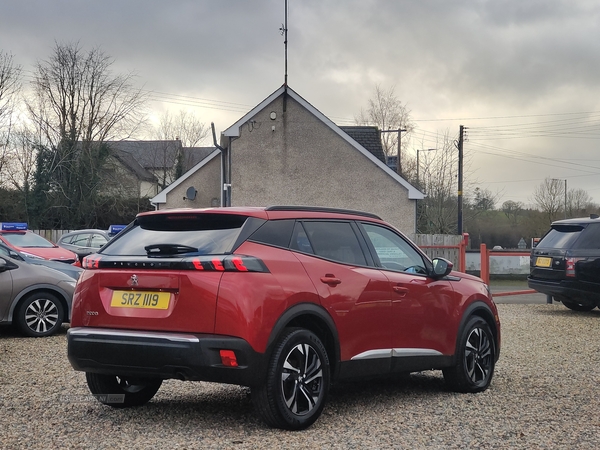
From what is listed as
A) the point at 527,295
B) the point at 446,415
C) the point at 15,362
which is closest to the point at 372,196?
the point at 527,295

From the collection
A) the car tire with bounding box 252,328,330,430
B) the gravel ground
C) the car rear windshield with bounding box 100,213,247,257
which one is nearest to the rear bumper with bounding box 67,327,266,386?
the car tire with bounding box 252,328,330,430

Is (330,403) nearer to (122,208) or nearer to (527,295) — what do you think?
(527,295)

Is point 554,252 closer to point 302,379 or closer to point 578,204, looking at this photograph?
point 302,379

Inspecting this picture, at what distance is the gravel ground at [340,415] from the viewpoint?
5.75 meters

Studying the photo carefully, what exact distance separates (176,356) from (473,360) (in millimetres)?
3381

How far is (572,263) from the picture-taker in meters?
15.9

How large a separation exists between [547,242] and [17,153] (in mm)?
39119

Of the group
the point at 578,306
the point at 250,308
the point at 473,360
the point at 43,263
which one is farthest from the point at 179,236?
the point at 578,306

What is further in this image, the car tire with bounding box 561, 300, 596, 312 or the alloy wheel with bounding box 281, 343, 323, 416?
the car tire with bounding box 561, 300, 596, 312

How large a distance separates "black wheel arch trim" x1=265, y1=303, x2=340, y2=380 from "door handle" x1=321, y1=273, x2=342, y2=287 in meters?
0.22

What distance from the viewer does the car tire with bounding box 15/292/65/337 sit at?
12242mm

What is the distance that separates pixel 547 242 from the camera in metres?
16.7

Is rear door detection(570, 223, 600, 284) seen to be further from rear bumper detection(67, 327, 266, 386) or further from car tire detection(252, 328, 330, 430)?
rear bumper detection(67, 327, 266, 386)

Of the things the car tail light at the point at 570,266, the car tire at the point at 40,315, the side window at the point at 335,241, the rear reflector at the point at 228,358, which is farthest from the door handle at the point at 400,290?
the car tail light at the point at 570,266
